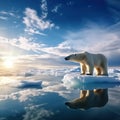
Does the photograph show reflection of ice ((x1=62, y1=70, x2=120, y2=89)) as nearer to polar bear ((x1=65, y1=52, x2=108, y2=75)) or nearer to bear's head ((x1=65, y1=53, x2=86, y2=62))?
polar bear ((x1=65, y1=52, x2=108, y2=75))

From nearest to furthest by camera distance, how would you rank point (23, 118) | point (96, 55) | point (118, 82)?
point (23, 118) < point (118, 82) < point (96, 55)

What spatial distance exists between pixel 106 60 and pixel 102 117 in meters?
9.39

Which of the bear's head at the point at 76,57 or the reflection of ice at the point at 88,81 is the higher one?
the bear's head at the point at 76,57

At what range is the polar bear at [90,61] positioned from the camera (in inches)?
472

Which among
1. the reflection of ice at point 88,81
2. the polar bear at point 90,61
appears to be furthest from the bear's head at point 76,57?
the reflection of ice at point 88,81

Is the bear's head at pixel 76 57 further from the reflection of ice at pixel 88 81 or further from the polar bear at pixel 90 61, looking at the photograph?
the reflection of ice at pixel 88 81

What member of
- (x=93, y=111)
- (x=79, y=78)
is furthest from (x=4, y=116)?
(x=79, y=78)

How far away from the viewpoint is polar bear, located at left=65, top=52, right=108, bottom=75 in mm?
11979

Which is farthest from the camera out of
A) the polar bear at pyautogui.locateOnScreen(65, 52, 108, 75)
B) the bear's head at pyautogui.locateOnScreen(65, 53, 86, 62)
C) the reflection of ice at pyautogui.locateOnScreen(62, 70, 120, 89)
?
the bear's head at pyautogui.locateOnScreen(65, 53, 86, 62)

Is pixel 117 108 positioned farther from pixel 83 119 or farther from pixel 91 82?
pixel 91 82

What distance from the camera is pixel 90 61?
39.3ft

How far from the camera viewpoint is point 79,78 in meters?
10.0

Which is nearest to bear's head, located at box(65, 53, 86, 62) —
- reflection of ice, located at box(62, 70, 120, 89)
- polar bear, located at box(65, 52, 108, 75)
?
polar bear, located at box(65, 52, 108, 75)

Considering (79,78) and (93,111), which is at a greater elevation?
(79,78)
